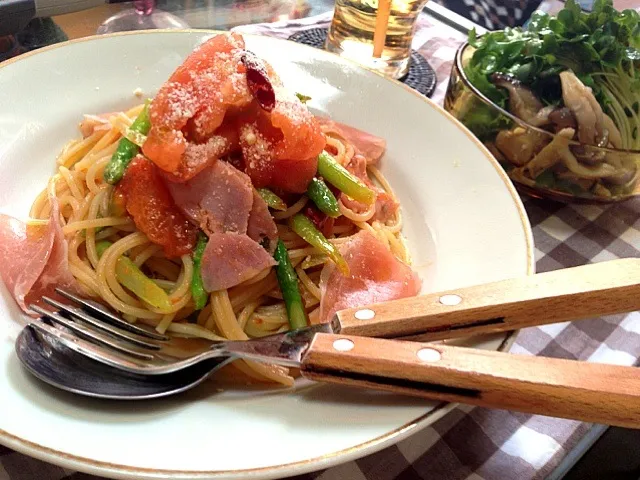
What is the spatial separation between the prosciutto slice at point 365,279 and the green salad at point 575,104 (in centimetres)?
80

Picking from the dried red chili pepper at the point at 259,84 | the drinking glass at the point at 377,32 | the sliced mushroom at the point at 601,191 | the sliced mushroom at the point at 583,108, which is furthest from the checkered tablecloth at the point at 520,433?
the drinking glass at the point at 377,32

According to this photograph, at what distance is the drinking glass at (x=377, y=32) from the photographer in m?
2.98

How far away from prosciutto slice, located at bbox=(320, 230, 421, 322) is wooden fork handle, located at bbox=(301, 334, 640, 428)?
0.49 m

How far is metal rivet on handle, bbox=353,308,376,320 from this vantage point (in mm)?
1416

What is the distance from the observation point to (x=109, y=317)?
1682 mm

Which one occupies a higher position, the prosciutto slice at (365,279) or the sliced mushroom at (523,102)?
the sliced mushroom at (523,102)

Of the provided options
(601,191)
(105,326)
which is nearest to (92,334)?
(105,326)

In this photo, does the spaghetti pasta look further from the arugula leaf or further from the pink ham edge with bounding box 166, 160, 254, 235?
the arugula leaf

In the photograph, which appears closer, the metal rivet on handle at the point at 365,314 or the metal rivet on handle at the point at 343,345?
the metal rivet on handle at the point at 343,345

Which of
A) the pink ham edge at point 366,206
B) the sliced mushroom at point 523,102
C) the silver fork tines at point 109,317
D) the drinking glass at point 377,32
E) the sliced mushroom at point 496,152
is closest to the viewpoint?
the silver fork tines at point 109,317

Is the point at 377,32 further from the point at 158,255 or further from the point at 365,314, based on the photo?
the point at 365,314

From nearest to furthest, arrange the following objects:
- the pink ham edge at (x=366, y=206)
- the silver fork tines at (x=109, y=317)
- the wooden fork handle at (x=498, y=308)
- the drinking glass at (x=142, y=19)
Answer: the wooden fork handle at (x=498, y=308)
the silver fork tines at (x=109, y=317)
the pink ham edge at (x=366, y=206)
the drinking glass at (x=142, y=19)

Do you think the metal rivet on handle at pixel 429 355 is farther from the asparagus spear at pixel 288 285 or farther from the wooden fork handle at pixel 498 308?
the asparagus spear at pixel 288 285

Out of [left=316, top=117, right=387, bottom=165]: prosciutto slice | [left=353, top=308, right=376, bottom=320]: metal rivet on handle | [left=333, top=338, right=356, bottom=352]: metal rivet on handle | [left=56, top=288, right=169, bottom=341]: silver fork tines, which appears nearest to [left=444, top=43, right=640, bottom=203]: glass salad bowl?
[left=316, top=117, right=387, bottom=165]: prosciutto slice
